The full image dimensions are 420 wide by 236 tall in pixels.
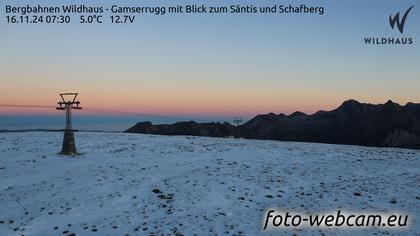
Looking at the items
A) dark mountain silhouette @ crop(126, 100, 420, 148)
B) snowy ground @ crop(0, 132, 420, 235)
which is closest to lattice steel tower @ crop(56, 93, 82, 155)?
snowy ground @ crop(0, 132, 420, 235)

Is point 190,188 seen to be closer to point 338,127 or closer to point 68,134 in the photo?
point 68,134

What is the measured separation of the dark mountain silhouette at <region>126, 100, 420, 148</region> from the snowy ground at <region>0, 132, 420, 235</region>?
94223 mm

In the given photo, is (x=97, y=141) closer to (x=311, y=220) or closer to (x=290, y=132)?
(x=311, y=220)

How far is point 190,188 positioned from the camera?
21984 millimetres

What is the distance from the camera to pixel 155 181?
23.7 m

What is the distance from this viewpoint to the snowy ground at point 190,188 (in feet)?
56.9

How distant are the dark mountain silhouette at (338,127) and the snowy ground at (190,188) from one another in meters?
94.2

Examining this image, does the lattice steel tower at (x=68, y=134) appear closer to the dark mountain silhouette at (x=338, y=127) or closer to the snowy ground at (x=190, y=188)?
the snowy ground at (x=190, y=188)

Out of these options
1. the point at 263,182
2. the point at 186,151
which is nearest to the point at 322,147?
the point at 186,151

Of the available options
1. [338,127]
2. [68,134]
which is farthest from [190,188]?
[338,127]

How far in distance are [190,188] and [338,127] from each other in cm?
12106

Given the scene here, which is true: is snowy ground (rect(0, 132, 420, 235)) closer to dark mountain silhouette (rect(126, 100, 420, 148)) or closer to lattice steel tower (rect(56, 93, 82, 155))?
lattice steel tower (rect(56, 93, 82, 155))

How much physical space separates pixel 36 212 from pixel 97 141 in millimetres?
23033

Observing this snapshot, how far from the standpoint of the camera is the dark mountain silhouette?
12275 cm
